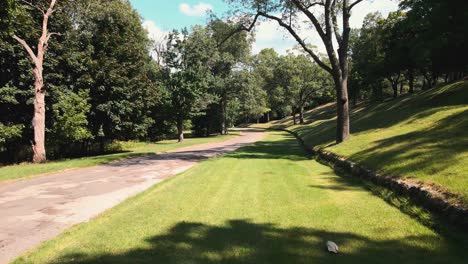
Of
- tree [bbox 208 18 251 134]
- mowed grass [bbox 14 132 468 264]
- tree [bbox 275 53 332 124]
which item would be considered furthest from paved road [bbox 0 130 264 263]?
tree [bbox 275 53 332 124]

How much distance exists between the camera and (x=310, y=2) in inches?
785

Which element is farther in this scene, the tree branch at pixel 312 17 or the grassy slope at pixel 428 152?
the tree branch at pixel 312 17

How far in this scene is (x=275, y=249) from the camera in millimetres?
5129

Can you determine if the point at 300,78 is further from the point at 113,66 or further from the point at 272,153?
the point at 272,153

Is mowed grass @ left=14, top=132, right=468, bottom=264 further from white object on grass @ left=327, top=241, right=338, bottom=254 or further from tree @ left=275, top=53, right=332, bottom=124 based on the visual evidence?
tree @ left=275, top=53, right=332, bottom=124

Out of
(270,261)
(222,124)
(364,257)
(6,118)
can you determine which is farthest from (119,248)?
(222,124)

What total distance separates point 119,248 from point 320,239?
3.10 metres

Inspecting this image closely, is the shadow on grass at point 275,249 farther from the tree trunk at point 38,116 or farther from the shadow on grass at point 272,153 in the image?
the tree trunk at point 38,116

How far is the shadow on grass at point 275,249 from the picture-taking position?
4.70 m

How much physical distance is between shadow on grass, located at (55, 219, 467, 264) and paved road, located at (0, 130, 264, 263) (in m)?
1.85

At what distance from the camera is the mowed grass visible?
486cm

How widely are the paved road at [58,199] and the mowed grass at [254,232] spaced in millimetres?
647

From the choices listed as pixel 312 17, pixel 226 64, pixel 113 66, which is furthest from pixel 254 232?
pixel 226 64

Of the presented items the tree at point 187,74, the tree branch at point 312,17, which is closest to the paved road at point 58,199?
the tree branch at point 312,17
